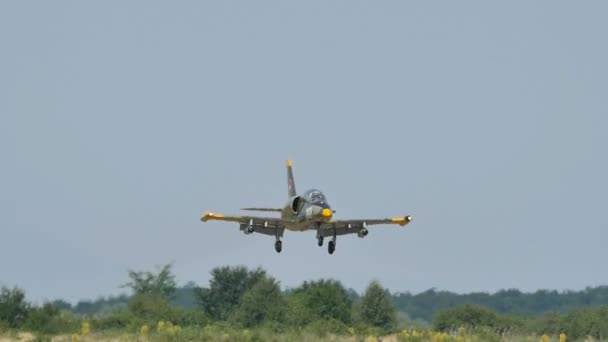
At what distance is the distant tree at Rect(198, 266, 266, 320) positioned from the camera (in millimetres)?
105125

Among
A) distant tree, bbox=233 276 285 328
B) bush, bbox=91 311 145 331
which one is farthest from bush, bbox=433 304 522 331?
bush, bbox=91 311 145 331

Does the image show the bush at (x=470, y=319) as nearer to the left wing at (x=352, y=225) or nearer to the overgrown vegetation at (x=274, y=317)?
the overgrown vegetation at (x=274, y=317)

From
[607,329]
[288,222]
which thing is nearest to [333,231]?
[288,222]

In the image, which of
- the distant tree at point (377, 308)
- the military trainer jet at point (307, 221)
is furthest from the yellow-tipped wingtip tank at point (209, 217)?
the distant tree at point (377, 308)

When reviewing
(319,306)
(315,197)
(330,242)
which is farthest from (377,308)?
(315,197)

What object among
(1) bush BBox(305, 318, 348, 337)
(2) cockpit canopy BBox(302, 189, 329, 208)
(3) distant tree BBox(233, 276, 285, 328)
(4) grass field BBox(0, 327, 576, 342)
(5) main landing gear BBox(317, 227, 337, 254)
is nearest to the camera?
(2) cockpit canopy BBox(302, 189, 329, 208)

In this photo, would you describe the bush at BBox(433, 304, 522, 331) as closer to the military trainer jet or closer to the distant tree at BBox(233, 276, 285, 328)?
the distant tree at BBox(233, 276, 285, 328)

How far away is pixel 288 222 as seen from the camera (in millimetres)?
63906

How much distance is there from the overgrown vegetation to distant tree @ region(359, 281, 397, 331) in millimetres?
75

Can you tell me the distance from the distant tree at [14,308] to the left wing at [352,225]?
78.9 ft

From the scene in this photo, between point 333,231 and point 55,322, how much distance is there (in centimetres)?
2007

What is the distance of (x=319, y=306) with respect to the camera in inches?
3622

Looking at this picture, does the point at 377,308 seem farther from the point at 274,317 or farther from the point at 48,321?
the point at 48,321

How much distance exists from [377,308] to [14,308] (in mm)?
28521
